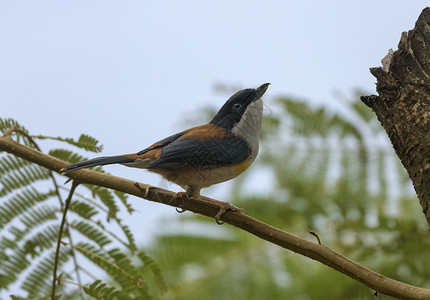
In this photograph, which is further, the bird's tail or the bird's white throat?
the bird's white throat

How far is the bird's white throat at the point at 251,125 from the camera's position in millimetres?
2429

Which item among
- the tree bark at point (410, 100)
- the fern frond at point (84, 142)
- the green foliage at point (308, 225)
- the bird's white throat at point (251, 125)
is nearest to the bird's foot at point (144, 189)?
the fern frond at point (84, 142)

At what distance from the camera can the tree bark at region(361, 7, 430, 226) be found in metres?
1.93

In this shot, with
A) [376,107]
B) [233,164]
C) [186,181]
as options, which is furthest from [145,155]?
[376,107]

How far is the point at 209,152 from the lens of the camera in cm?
232

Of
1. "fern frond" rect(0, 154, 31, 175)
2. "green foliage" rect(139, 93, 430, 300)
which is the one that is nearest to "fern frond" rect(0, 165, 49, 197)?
"fern frond" rect(0, 154, 31, 175)

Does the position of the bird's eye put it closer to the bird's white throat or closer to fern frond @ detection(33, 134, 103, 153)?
the bird's white throat

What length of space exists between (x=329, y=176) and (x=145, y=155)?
277 centimetres

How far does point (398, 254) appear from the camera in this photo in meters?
4.13

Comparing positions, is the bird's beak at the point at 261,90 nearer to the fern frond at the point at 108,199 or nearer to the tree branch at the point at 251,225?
the tree branch at the point at 251,225

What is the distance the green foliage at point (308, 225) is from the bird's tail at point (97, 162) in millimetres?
2054

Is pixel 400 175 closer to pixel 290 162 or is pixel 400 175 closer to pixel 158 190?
pixel 290 162

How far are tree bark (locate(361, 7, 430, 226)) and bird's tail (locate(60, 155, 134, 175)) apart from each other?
1.00 metres

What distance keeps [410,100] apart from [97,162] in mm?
1162
